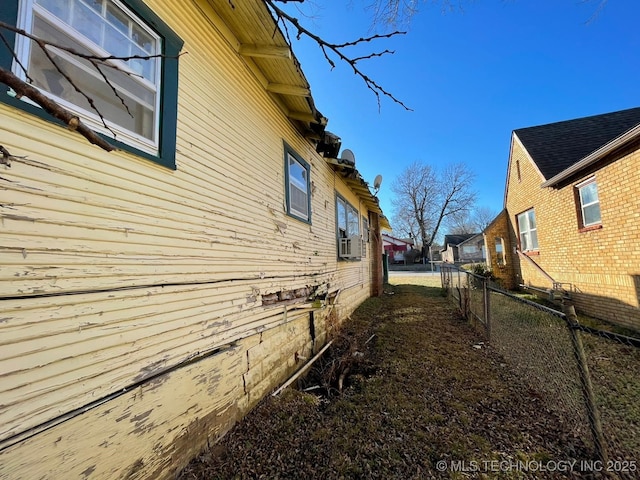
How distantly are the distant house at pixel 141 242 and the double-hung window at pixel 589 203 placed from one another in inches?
283

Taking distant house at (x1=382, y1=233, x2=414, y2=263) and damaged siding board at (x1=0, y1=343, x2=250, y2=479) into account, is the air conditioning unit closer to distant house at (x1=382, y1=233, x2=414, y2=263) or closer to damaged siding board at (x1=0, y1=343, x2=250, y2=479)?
damaged siding board at (x1=0, y1=343, x2=250, y2=479)

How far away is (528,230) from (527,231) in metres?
0.10

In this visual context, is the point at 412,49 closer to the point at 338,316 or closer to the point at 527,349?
the point at 527,349

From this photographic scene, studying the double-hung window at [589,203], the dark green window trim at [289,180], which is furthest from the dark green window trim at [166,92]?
the double-hung window at [589,203]

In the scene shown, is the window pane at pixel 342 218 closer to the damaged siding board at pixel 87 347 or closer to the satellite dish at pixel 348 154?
the satellite dish at pixel 348 154

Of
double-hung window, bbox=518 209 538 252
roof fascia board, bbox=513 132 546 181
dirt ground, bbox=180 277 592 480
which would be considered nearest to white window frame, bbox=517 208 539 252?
double-hung window, bbox=518 209 538 252

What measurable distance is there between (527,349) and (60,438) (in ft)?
16.8

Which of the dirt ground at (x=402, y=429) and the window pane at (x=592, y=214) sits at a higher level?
the window pane at (x=592, y=214)

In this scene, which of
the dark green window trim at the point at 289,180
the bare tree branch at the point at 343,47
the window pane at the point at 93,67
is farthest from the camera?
the dark green window trim at the point at 289,180

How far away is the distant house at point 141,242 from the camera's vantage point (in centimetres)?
163

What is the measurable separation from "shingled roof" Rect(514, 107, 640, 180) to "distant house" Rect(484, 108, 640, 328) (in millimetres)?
27

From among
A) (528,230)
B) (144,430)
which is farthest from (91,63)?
(528,230)

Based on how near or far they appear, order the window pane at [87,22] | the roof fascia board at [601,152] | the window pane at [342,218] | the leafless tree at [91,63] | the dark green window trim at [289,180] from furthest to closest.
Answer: the window pane at [342,218] < the roof fascia board at [601,152] < the dark green window trim at [289,180] < the window pane at [87,22] < the leafless tree at [91,63]

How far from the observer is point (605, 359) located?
4.41 m
